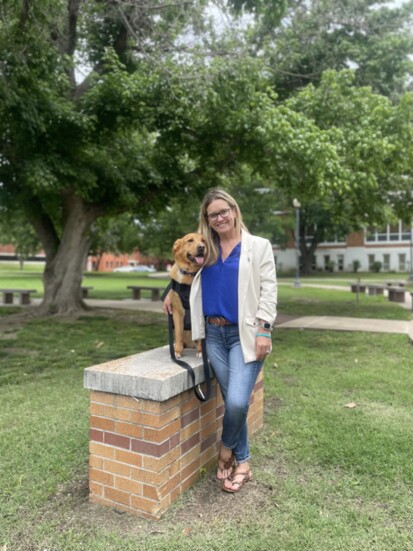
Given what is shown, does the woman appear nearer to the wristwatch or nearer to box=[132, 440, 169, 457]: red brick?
the wristwatch

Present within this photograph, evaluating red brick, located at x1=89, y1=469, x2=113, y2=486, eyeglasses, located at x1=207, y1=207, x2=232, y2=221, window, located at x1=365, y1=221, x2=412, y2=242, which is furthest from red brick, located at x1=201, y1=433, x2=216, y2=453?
window, located at x1=365, y1=221, x2=412, y2=242

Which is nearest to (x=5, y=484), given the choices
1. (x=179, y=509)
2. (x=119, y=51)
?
(x=179, y=509)

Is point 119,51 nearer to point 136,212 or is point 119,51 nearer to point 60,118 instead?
point 60,118

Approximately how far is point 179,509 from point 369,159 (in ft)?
24.2

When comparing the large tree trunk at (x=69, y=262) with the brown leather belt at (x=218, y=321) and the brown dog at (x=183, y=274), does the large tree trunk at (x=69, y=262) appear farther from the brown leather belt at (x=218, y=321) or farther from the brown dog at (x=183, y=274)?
the brown leather belt at (x=218, y=321)

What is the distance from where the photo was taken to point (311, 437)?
3875mm

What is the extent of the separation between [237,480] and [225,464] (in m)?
0.13

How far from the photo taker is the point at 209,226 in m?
3.06

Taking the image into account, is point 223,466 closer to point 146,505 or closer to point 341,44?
point 146,505

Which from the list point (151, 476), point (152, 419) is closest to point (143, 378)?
point (152, 419)

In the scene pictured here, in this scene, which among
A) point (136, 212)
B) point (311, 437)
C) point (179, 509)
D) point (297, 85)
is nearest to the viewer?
point (179, 509)

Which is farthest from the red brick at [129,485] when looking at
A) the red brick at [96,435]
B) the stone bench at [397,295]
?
the stone bench at [397,295]

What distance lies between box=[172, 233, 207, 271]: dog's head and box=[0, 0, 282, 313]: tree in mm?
4650

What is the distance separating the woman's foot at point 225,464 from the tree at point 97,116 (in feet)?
19.1
